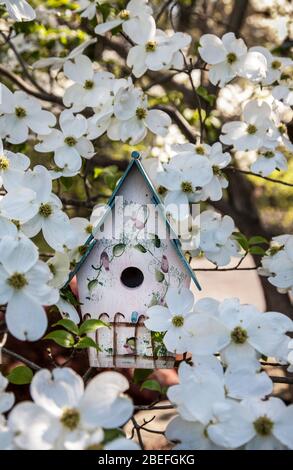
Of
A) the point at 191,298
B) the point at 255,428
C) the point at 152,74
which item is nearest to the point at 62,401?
the point at 255,428

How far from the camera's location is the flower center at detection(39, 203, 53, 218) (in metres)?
1.07

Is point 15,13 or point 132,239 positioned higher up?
point 15,13

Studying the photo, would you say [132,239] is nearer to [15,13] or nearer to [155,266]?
[155,266]

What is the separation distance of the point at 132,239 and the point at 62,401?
0.45 metres

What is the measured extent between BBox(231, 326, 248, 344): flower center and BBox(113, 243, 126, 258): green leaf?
0.30 m

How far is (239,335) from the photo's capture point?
0.94 m

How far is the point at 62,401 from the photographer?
2.46ft

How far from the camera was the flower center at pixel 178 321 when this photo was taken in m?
1.01

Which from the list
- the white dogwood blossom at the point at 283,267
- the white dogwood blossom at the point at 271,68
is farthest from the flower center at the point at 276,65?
the white dogwood blossom at the point at 283,267

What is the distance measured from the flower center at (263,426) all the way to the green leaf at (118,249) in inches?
18.0

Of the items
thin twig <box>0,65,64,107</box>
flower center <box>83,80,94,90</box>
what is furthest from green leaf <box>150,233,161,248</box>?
thin twig <box>0,65,64,107</box>

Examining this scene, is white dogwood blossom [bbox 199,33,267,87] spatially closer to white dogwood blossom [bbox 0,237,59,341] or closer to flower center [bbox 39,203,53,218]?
flower center [bbox 39,203,53,218]

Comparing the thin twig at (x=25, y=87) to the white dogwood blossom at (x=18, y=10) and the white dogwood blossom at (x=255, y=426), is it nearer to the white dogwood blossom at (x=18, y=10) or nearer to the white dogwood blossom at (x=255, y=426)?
the white dogwood blossom at (x=18, y=10)

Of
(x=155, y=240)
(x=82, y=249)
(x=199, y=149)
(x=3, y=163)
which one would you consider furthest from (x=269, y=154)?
(x=3, y=163)
